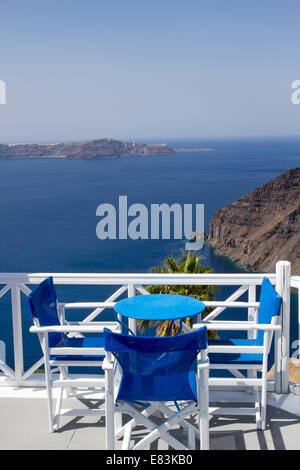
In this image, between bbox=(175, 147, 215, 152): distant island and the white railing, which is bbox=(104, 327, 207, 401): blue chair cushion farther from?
bbox=(175, 147, 215, 152): distant island

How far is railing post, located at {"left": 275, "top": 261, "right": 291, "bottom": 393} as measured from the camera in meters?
3.02

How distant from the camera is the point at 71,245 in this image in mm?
54906

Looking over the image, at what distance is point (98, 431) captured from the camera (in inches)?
105

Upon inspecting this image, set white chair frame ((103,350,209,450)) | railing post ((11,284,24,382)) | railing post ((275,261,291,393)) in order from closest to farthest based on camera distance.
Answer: white chair frame ((103,350,209,450)) < railing post ((275,261,291,393)) < railing post ((11,284,24,382))

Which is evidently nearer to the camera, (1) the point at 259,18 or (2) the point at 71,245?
(2) the point at 71,245

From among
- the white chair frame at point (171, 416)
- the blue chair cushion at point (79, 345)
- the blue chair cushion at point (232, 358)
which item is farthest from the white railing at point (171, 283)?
the white chair frame at point (171, 416)

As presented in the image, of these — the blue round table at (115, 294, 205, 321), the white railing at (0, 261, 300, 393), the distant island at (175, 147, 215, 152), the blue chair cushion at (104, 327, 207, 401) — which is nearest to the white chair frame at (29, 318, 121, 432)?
the blue round table at (115, 294, 205, 321)

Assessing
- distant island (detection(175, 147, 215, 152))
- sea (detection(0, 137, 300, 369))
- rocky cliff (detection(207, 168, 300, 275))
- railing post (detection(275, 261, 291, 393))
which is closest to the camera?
railing post (detection(275, 261, 291, 393))

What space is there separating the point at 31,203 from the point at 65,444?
7280cm

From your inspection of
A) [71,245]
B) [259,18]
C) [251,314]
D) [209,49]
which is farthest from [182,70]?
[251,314]

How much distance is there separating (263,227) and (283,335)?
6403 cm

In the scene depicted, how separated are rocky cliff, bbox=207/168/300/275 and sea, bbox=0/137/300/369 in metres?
2.16
